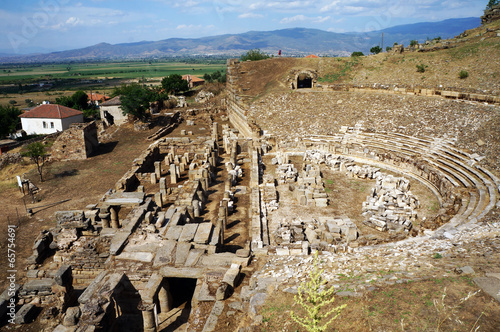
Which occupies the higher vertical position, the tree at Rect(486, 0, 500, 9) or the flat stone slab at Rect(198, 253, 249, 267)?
the tree at Rect(486, 0, 500, 9)

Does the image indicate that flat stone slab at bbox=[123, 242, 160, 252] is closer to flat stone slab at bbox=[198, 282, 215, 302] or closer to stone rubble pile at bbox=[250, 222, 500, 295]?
flat stone slab at bbox=[198, 282, 215, 302]

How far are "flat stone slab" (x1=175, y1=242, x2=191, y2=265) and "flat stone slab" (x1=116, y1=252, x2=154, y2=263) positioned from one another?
2.78 ft

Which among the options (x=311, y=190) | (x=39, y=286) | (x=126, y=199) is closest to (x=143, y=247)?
(x=39, y=286)

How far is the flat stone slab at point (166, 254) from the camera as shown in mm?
10188

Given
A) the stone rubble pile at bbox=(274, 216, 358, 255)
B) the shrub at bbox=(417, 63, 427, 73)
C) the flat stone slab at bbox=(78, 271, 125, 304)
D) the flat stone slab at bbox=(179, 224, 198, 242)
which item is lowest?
the stone rubble pile at bbox=(274, 216, 358, 255)

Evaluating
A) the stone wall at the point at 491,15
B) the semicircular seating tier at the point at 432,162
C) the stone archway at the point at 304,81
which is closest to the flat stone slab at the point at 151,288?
the semicircular seating tier at the point at 432,162

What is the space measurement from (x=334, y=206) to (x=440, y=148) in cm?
950

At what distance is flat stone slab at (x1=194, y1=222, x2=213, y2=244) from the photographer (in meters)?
11.2

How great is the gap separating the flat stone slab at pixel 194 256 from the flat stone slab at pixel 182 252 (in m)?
0.12

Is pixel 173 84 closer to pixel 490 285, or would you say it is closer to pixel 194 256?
pixel 194 256

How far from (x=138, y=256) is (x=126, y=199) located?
4880 mm

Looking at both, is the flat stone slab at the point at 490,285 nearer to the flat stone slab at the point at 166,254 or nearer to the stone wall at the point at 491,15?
the flat stone slab at the point at 166,254

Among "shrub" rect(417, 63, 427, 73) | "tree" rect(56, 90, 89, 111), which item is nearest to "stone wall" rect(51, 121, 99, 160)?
"shrub" rect(417, 63, 427, 73)

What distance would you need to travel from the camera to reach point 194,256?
10.4 m
